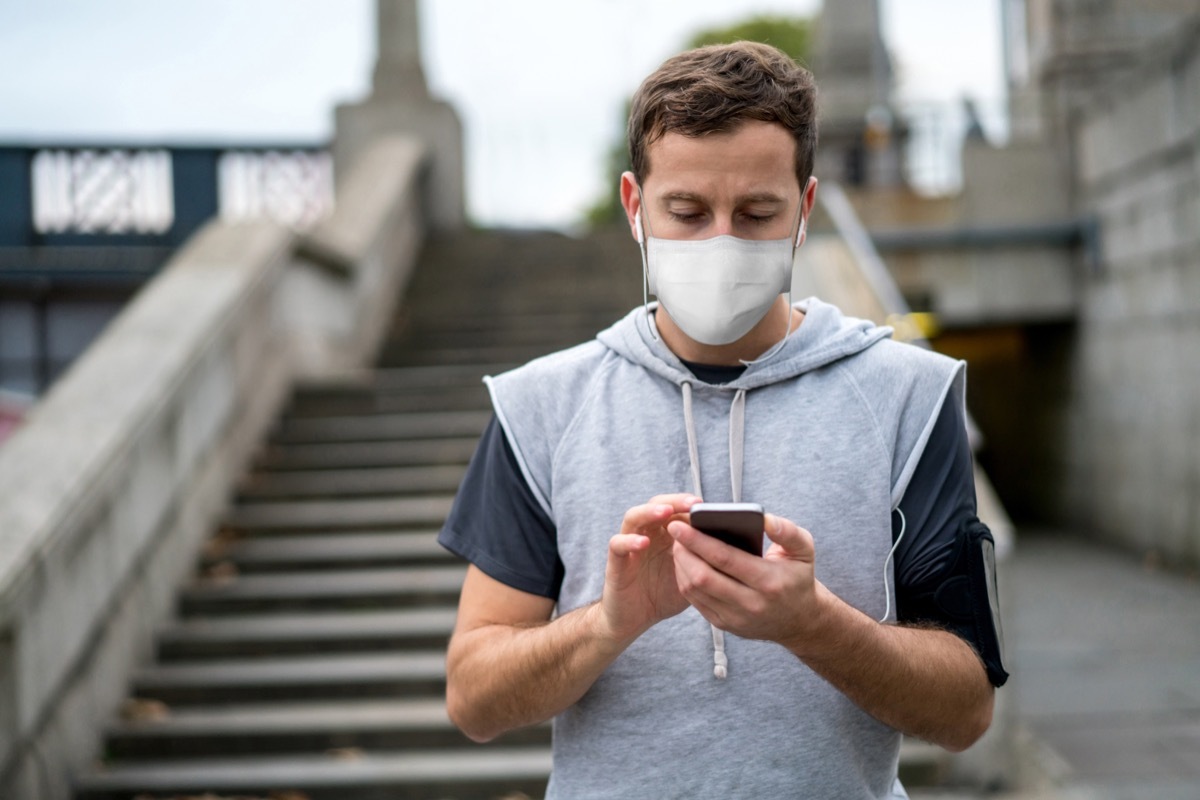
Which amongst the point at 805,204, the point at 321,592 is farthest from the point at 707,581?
the point at 321,592

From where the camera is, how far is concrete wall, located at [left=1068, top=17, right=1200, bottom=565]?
9.84 meters

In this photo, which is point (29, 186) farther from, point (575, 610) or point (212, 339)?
point (575, 610)

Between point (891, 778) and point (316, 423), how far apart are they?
649cm

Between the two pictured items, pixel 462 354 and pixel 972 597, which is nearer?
pixel 972 597

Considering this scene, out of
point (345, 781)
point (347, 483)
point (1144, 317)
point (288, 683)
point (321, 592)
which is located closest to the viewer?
point (345, 781)

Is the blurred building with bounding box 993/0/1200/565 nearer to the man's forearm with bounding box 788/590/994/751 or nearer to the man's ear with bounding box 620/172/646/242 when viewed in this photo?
the man's ear with bounding box 620/172/646/242

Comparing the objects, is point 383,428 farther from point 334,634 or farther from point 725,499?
point 725,499

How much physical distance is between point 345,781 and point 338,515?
2.23m

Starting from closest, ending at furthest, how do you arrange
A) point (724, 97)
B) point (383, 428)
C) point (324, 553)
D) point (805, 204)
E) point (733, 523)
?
point (733, 523)
point (724, 97)
point (805, 204)
point (324, 553)
point (383, 428)

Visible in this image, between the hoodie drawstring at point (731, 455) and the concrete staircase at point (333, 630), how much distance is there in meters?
3.41

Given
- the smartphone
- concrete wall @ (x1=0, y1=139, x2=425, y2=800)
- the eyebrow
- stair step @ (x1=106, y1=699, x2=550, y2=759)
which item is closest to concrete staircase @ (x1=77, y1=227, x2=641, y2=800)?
stair step @ (x1=106, y1=699, x2=550, y2=759)

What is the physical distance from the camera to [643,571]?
155cm

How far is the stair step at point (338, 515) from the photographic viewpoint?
6734mm

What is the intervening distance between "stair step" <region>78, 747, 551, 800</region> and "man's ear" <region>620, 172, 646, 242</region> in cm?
352
